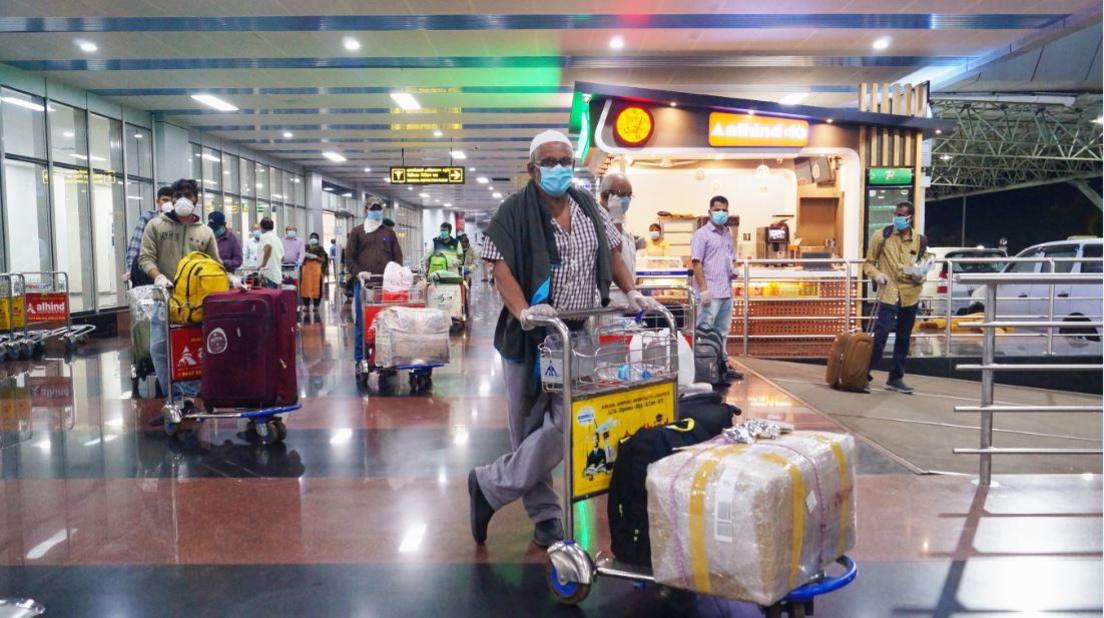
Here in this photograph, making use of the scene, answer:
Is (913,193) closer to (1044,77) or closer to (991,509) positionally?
(991,509)

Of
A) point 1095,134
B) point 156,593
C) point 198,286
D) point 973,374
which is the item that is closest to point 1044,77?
point 1095,134

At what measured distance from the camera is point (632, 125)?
11.1 meters

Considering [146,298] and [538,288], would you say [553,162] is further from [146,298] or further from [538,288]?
[146,298]

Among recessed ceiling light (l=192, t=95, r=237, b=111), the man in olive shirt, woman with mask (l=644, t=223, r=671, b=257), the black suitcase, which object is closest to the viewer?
the black suitcase

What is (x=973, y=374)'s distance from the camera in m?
9.02

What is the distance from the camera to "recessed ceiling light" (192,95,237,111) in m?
15.5

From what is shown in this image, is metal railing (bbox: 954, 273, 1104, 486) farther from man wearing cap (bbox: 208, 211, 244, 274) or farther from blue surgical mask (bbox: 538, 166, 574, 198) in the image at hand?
man wearing cap (bbox: 208, 211, 244, 274)

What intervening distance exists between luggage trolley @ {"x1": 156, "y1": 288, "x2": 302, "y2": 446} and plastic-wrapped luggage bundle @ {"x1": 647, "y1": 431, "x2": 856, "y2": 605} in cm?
342

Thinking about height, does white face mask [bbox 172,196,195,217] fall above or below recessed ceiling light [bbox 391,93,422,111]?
below

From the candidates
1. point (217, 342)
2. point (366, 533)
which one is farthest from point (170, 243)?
point (366, 533)

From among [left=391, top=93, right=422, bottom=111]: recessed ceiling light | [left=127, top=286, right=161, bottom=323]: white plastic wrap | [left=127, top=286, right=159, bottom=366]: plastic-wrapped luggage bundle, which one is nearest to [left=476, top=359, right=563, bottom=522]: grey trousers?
[left=127, top=286, right=161, bottom=323]: white plastic wrap

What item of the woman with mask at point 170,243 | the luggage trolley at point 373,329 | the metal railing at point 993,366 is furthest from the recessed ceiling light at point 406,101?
the metal railing at point 993,366

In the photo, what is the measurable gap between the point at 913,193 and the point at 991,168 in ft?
97.2

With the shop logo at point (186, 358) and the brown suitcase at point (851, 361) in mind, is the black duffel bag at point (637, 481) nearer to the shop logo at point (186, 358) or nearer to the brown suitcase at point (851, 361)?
the shop logo at point (186, 358)
